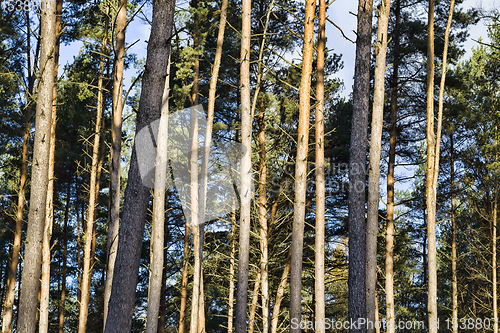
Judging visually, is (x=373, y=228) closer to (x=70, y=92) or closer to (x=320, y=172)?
(x=320, y=172)

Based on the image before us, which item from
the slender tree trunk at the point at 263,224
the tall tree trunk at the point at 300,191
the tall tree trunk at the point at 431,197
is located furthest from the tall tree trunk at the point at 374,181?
the slender tree trunk at the point at 263,224

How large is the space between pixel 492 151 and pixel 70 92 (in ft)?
47.0

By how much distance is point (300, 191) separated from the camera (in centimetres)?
723

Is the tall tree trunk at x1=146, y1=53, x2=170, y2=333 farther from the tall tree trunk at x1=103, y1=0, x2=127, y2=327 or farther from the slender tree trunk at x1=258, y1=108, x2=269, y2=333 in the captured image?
the slender tree trunk at x1=258, y1=108, x2=269, y2=333

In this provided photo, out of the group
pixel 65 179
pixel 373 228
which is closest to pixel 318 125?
pixel 373 228

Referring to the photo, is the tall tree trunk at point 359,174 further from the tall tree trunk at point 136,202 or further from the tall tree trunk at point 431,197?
the tall tree trunk at point 136,202

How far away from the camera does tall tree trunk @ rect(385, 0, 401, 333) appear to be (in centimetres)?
1000

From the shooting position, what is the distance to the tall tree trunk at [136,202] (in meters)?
4.10

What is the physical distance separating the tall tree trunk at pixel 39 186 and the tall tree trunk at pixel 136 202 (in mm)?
1175

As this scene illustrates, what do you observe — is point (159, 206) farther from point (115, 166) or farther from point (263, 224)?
point (263, 224)

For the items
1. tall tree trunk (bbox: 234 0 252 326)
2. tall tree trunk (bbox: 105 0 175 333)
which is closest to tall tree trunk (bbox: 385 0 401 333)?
tall tree trunk (bbox: 234 0 252 326)

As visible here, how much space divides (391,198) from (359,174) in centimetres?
456

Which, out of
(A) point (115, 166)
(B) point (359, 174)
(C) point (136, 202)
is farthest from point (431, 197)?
(C) point (136, 202)

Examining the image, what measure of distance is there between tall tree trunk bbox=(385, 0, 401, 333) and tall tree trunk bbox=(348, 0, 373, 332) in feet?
13.3
